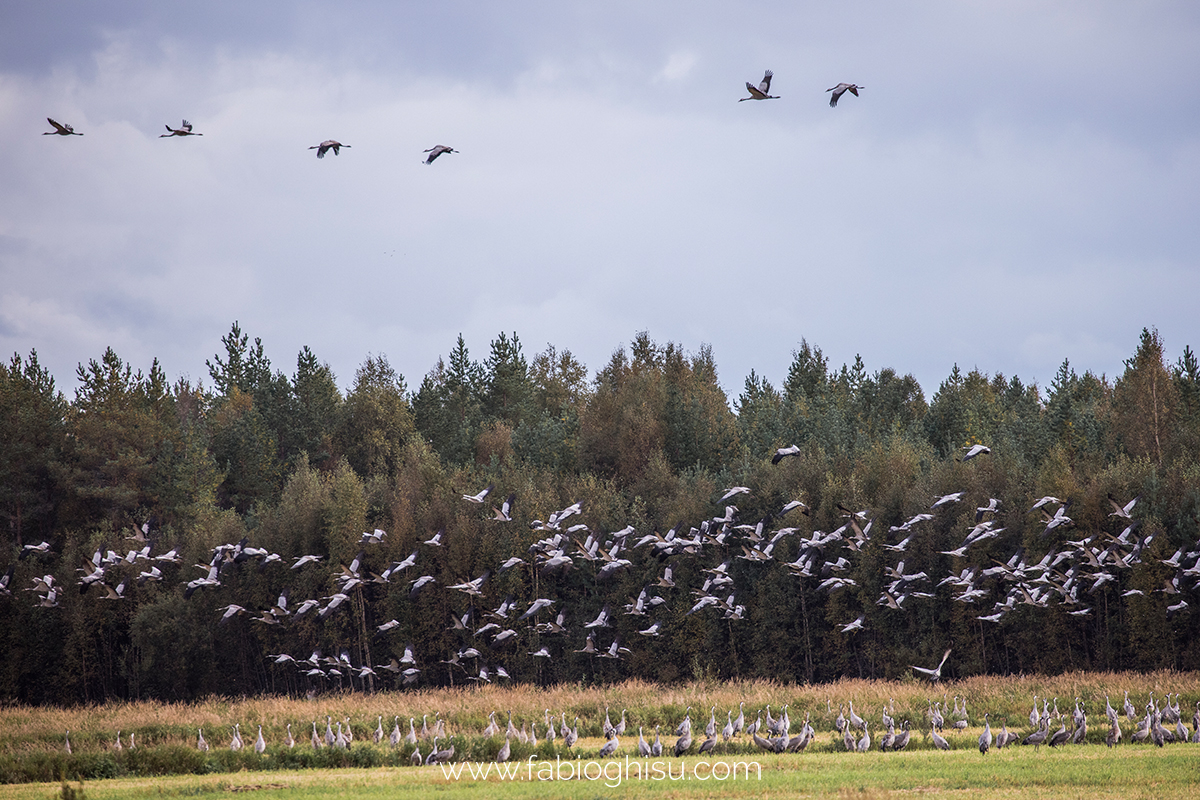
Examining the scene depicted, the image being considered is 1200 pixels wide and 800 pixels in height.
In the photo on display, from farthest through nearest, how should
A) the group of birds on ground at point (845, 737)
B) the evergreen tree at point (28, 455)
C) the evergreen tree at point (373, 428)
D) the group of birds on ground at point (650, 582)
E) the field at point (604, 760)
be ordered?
the evergreen tree at point (373, 428)
the evergreen tree at point (28, 455)
the group of birds on ground at point (650, 582)
the group of birds on ground at point (845, 737)
the field at point (604, 760)

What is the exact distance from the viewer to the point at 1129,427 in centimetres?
6116

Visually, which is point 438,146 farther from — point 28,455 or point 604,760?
point 28,455

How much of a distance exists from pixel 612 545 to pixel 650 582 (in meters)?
2.61

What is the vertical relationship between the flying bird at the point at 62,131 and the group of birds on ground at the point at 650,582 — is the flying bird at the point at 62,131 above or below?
above

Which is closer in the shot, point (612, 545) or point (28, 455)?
point (612, 545)

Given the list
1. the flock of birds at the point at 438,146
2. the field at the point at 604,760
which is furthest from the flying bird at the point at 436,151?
the field at the point at 604,760

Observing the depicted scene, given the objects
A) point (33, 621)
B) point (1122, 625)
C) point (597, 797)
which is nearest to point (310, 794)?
point (597, 797)

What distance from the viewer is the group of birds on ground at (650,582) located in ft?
143

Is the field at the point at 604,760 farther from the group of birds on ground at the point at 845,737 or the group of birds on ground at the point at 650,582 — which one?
the group of birds on ground at the point at 650,582

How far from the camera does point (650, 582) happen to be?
56.5 meters

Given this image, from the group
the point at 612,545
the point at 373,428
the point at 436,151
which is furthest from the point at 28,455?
the point at 436,151

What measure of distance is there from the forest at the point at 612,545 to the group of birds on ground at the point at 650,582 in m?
0.27

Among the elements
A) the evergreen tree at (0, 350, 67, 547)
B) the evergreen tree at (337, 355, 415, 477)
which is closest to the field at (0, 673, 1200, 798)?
the evergreen tree at (0, 350, 67, 547)

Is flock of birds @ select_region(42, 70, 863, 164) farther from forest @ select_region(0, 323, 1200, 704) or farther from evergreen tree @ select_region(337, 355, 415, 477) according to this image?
evergreen tree @ select_region(337, 355, 415, 477)
